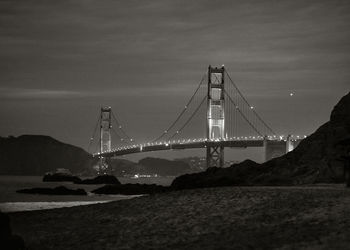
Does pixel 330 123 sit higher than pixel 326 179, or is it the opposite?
pixel 330 123

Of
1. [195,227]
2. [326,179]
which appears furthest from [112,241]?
[326,179]

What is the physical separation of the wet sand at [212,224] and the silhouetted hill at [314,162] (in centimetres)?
1201

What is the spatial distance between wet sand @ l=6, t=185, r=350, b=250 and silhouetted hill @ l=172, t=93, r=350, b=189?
12.0 meters

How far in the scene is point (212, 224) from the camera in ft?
60.8

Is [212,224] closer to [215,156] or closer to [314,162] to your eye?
[314,162]

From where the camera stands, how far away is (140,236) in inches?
743

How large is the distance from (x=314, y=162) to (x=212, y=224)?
19893 mm

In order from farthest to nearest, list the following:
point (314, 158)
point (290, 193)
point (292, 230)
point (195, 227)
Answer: point (314, 158)
point (290, 193)
point (195, 227)
point (292, 230)

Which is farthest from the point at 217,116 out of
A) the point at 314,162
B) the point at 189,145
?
the point at 314,162

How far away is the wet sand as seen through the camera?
15.8 meters

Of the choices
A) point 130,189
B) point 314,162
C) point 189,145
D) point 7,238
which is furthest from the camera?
point 189,145

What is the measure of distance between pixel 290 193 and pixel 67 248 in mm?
6928

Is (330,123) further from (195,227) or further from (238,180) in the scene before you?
(195,227)

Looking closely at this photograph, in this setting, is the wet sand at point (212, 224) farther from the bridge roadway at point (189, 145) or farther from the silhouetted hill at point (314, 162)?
the bridge roadway at point (189, 145)
